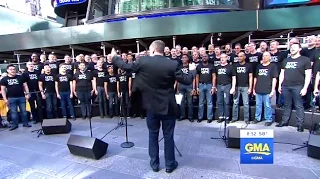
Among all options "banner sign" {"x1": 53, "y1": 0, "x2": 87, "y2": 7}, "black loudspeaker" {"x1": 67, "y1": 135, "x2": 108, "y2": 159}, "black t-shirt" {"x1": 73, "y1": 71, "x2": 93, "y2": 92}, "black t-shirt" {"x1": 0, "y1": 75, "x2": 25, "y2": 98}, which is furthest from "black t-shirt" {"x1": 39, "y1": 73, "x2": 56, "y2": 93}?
"banner sign" {"x1": 53, "y1": 0, "x2": 87, "y2": 7}

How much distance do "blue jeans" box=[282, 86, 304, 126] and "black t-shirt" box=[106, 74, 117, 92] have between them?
4730mm

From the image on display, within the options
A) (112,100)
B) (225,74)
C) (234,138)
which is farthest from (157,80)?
(112,100)

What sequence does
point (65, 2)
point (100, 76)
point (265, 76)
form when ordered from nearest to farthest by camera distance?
1. point (265, 76)
2. point (100, 76)
3. point (65, 2)

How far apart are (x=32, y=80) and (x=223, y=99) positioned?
5793mm

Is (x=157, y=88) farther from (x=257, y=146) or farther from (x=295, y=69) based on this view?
(x=295, y=69)

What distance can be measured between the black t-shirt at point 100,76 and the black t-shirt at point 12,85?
214 centimetres

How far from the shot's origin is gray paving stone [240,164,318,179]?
3.09 m

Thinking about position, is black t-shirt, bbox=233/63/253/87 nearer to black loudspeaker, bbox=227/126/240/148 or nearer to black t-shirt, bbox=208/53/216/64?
black t-shirt, bbox=208/53/216/64

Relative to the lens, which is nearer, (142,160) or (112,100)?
(142,160)

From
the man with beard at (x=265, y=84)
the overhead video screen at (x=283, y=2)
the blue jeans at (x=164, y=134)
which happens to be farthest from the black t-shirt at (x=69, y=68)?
the overhead video screen at (x=283, y=2)

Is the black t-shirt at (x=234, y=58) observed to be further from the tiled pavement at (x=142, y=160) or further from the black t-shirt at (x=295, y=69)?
the tiled pavement at (x=142, y=160)

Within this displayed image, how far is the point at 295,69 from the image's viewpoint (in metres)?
4.97

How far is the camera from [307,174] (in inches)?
124

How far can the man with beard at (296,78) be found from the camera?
4.88 m
